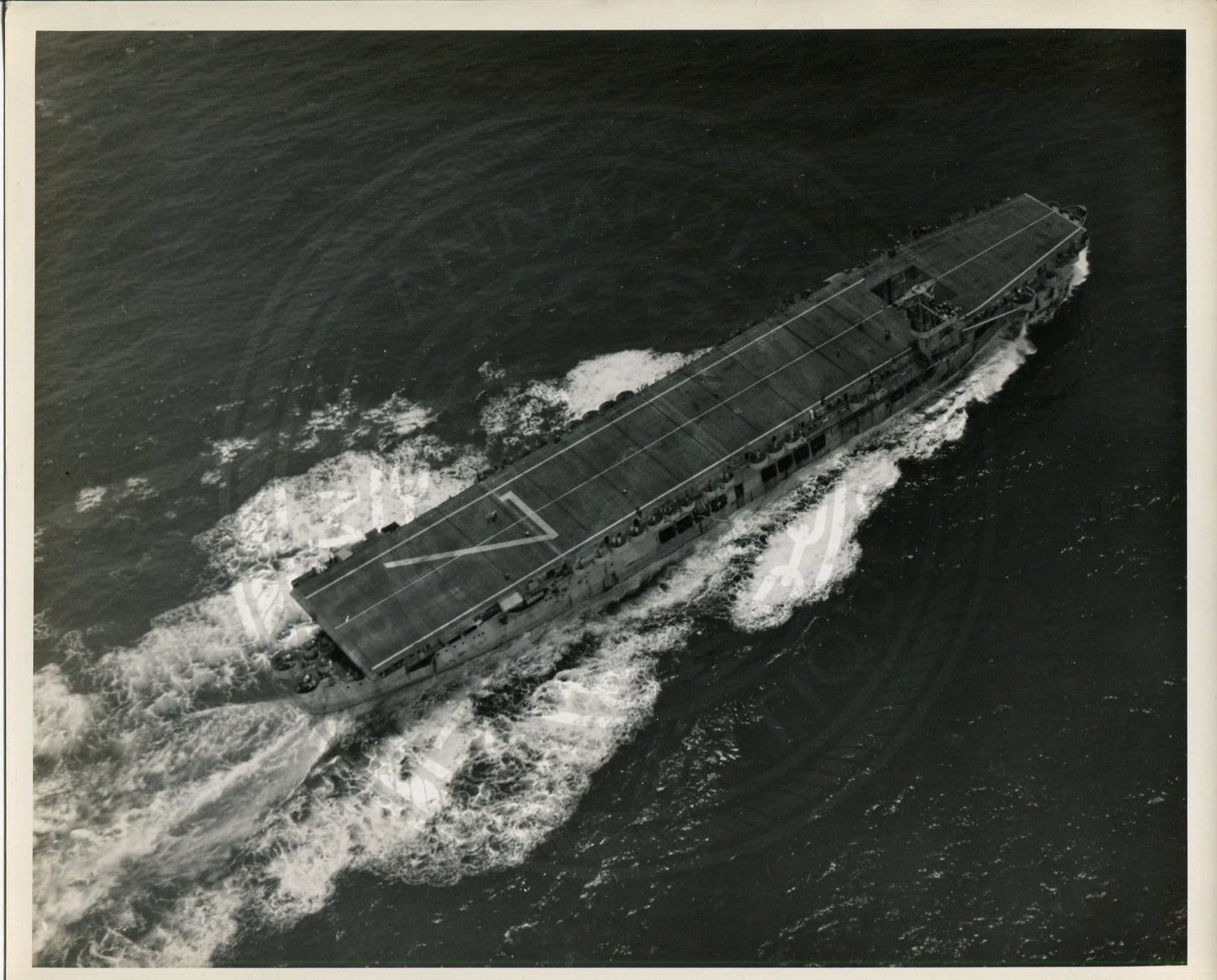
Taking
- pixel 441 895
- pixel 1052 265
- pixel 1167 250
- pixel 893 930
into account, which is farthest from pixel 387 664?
pixel 1167 250

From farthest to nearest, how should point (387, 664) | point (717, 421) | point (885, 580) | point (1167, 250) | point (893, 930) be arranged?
point (1167, 250) → point (717, 421) → point (885, 580) → point (387, 664) → point (893, 930)

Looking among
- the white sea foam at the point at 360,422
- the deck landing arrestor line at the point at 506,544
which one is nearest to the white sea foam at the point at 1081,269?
the deck landing arrestor line at the point at 506,544

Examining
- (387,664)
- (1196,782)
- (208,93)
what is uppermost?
(208,93)

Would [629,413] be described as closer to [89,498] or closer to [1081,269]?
[89,498]

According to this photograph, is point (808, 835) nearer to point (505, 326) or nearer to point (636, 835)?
point (636, 835)

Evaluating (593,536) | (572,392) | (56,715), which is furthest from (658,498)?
(56,715)
